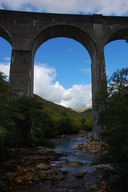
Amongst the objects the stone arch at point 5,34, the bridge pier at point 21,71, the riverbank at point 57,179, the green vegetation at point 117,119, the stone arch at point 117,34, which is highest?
the stone arch at point 117,34

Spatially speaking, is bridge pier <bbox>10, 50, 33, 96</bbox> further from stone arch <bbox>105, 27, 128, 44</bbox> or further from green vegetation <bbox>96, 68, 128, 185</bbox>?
green vegetation <bbox>96, 68, 128, 185</bbox>

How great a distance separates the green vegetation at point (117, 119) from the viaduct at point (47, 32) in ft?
34.3

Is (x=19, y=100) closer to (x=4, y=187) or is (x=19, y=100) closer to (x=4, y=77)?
(x=4, y=77)

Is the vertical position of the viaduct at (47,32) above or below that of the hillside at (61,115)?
above

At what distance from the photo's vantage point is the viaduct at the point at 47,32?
53.5 ft

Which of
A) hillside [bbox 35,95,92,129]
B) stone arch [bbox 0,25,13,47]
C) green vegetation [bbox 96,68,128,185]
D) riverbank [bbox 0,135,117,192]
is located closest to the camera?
green vegetation [bbox 96,68,128,185]

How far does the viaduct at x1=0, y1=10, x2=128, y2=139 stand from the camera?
53.5 ft

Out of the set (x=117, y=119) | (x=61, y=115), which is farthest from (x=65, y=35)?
(x=61, y=115)

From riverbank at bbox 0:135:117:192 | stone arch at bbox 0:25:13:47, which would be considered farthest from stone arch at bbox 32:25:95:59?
riverbank at bbox 0:135:117:192

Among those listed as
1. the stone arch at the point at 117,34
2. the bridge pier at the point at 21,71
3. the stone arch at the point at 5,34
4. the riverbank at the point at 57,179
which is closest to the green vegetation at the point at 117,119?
the riverbank at the point at 57,179

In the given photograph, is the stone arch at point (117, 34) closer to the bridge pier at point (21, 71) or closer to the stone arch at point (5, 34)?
the bridge pier at point (21, 71)

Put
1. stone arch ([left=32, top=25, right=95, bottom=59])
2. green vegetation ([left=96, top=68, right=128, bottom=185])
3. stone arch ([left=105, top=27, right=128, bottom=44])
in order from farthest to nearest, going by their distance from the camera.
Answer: stone arch ([left=105, top=27, right=128, bottom=44])
stone arch ([left=32, top=25, right=95, bottom=59])
green vegetation ([left=96, top=68, right=128, bottom=185])

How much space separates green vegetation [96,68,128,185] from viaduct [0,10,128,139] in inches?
411

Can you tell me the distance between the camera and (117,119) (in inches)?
192
